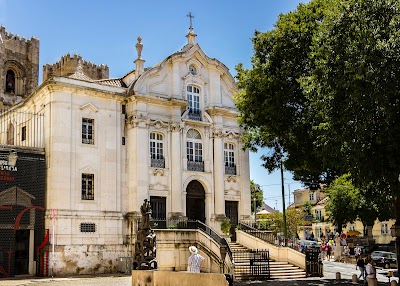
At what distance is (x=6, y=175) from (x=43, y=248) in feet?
13.9

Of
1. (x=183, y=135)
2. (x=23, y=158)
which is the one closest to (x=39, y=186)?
(x=23, y=158)

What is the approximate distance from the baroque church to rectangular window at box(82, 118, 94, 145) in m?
0.06

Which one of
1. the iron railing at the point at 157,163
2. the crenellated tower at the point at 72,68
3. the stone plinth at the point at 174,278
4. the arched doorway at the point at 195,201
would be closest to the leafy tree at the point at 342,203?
the arched doorway at the point at 195,201

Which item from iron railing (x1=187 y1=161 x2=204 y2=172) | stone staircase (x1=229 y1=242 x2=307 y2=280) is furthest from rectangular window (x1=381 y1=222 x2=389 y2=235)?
stone staircase (x1=229 y1=242 x2=307 y2=280)

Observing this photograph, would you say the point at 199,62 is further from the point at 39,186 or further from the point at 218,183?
the point at 39,186

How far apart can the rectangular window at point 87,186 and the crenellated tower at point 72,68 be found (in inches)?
1302

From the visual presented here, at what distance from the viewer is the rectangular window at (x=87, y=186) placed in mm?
31311

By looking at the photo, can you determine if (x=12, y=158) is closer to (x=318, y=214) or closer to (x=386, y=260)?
(x=386, y=260)

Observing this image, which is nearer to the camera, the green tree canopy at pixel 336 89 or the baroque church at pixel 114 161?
the green tree canopy at pixel 336 89

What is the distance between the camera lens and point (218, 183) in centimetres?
3566

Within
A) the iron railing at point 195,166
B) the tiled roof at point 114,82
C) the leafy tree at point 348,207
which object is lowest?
the leafy tree at point 348,207

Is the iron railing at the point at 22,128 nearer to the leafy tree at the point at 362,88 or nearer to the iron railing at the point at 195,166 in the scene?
the iron railing at the point at 195,166

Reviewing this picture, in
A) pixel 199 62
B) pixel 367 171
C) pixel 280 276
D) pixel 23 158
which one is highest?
pixel 199 62

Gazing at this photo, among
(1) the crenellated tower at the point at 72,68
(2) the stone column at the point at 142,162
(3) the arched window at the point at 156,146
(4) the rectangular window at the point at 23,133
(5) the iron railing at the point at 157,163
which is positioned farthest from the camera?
(1) the crenellated tower at the point at 72,68
